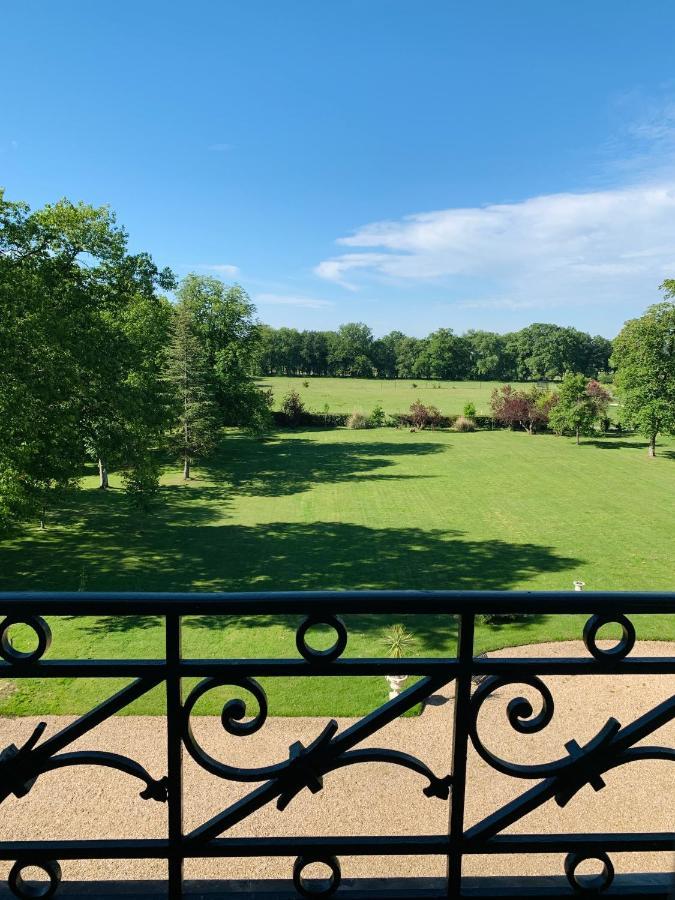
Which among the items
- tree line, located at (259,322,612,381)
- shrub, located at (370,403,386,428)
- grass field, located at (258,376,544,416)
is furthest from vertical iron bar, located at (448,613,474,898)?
tree line, located at (259,322,612,381)

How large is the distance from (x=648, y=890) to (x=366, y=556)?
51.8 feet

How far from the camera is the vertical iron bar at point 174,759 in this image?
60.5 inches

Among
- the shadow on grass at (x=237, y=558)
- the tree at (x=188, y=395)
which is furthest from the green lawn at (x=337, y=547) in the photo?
the tree at (x=188, y=395)

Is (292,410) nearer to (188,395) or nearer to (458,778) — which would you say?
(188,395)

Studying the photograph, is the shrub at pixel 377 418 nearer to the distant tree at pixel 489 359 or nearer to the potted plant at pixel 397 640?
the potted plant at pixel 397 640

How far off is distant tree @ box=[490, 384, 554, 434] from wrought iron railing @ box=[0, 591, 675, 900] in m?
49.8

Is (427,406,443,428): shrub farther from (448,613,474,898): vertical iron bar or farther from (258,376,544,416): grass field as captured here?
(448,613,474,898): vertical iron bar

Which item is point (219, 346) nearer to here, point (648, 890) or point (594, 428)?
point (594, 428)

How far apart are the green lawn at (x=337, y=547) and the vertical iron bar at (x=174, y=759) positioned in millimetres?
8225

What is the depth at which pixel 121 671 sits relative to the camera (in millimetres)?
1528

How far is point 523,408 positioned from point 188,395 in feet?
99.0

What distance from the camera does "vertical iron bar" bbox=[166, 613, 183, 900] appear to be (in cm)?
154

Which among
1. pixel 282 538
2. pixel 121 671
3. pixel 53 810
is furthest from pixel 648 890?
pixel 282 538

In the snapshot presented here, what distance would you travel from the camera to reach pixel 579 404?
144ft
